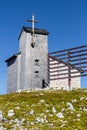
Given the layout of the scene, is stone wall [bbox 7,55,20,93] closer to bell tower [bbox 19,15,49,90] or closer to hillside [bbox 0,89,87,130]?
bell tower [bbox 19,15,49,90]

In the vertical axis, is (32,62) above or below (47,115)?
above

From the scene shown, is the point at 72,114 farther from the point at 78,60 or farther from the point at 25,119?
the point at 78,60

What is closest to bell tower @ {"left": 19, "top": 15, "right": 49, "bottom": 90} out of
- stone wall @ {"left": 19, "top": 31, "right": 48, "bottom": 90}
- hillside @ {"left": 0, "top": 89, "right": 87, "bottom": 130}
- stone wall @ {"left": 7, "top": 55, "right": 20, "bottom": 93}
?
stone wall @ {"left": 19, "top": 31, "right": 48, "bottom": 90}

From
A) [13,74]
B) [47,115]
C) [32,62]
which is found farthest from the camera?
[13,74]

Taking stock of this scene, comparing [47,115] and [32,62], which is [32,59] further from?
[47,115]

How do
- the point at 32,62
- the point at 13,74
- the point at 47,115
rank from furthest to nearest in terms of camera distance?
the point at 13,74 < the point at 32,62 < the point at 47,115

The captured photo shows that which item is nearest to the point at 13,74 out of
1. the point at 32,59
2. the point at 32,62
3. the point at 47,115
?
the point at 32,62

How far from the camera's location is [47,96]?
74.5 feet

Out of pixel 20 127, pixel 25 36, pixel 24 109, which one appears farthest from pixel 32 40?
pixel 20 127

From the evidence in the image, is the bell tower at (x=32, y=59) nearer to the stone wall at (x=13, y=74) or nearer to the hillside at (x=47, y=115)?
the stone wall at (x=13, y=74)

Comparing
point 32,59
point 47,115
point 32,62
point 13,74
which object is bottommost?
point 47,115

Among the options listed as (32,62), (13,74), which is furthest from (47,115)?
(13,74)

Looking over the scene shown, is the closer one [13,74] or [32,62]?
[32,62]

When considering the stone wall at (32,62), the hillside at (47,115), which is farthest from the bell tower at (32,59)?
the hillside at (47,115)
